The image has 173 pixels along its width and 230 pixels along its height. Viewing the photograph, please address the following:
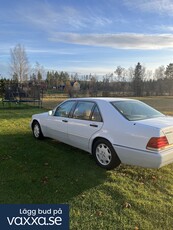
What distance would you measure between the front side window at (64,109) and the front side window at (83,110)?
11.7 inches

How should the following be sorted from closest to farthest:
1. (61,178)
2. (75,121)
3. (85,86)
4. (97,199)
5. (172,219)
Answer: (172,219) → (97,199) → (61,178) → (75,121) → (85,86)

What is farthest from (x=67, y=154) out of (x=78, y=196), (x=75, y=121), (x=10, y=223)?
(x=10, y=223)

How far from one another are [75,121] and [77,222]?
2.68 m

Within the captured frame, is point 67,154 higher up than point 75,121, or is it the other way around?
point 75,121

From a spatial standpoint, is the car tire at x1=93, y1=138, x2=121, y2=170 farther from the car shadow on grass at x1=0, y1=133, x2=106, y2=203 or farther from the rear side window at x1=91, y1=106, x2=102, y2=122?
the rear side window at x1=91, y1=106, x2=102, y2=122

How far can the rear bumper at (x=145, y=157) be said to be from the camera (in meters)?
3.82

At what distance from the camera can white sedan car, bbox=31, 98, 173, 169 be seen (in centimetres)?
388

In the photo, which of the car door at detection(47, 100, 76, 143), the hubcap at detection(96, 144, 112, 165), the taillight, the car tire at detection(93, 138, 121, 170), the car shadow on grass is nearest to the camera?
the car shadow on grass

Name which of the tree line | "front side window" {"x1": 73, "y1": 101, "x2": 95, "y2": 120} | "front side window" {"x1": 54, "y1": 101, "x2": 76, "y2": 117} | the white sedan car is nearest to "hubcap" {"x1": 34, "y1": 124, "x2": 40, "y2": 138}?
the white sedan car

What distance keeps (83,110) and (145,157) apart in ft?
6.38

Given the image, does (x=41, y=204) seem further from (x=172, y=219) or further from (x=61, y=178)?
(x=172, y=219)

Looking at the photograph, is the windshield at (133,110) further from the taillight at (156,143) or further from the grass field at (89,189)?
the grass field at (89,189)

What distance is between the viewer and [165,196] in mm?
3680

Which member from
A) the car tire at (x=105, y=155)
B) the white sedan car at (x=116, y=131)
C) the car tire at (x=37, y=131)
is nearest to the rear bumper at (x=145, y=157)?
the white sedan car at (x=116, y=131)
